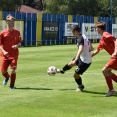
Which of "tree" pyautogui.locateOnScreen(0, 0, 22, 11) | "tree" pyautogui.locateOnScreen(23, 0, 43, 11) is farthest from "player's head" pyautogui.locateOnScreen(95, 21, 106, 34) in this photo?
"tree" pyautogui.locateOnScreen(23, 0, 43, 11)

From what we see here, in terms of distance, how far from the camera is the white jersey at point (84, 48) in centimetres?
1232

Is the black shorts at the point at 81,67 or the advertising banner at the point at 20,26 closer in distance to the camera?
the black shorts at the point at 81,67

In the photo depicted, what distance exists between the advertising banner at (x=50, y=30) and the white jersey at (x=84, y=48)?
33.4 m

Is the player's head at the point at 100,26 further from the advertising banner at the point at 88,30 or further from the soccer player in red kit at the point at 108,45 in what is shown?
the advertising banner at the point at 88,30

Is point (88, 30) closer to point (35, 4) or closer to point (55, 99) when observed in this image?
point (55, 99)

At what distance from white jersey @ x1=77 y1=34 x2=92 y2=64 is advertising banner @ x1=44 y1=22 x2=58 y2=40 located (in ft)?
110

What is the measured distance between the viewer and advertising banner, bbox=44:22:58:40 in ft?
151

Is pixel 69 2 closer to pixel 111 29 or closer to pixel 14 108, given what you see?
pixel 111 29

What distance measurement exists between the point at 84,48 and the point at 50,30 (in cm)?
3460

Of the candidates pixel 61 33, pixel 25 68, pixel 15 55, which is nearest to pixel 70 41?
pixel 61 33

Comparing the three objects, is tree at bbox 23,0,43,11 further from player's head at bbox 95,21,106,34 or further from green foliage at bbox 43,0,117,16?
player's head at bbox 95,21,106,34

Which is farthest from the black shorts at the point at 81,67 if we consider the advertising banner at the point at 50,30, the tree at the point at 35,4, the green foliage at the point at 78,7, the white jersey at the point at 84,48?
the tree at the point at 35,4

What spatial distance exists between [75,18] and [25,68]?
32.2m

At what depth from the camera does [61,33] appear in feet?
159
